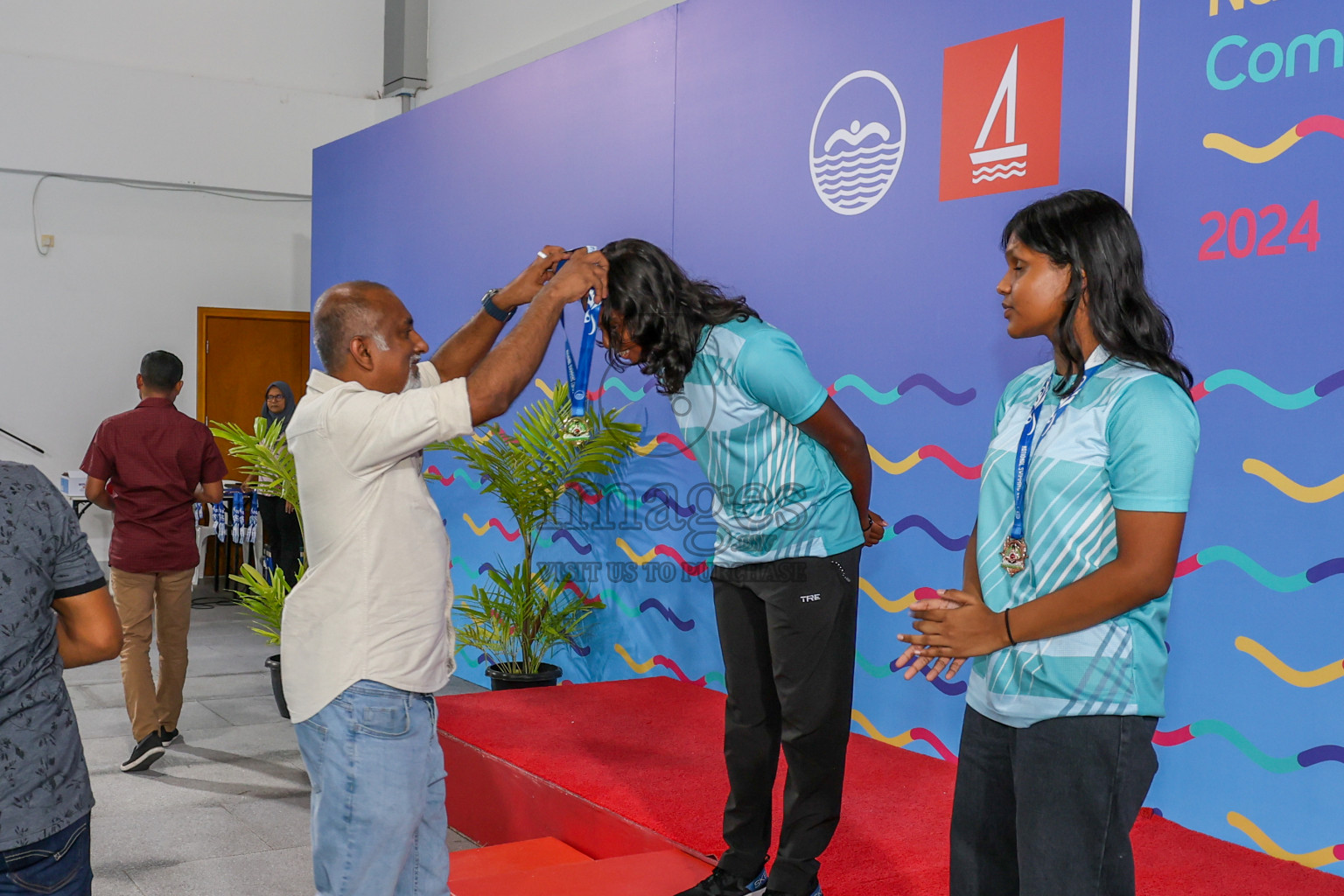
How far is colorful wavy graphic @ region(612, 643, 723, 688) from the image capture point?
4613 mm

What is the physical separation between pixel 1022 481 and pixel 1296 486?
1.64 metres

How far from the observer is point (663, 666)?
4902 mm

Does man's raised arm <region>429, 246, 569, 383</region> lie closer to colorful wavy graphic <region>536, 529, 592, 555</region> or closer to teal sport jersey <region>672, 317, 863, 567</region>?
teal sport jersey <region>672, 317, 863, 567</region>

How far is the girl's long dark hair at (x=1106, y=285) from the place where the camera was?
1526 millimetres

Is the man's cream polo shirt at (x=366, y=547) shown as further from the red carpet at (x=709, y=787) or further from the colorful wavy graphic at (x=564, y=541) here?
the colorful wavy graphic at (x=564, y=541)

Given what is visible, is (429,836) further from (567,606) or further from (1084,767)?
(567,606)

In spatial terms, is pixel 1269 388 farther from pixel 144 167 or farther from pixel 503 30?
pixel 144 167

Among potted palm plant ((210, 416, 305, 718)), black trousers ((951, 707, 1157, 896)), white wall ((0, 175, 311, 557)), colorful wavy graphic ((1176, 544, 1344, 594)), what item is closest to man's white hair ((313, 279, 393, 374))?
black trousers ((951, 707, 1157, 896))

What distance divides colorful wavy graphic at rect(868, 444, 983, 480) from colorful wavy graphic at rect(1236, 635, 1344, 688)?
892mm

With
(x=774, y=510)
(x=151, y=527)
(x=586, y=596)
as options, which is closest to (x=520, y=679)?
(x=586, y=596)

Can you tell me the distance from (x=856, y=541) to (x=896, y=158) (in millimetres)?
1794

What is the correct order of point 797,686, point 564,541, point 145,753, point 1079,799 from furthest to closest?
point 564,541 < point 145,753 < point 797,686 < point 1079,799

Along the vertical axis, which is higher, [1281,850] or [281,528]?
[281,528]

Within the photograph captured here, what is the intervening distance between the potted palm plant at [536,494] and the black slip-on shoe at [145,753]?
1308 millimetres
